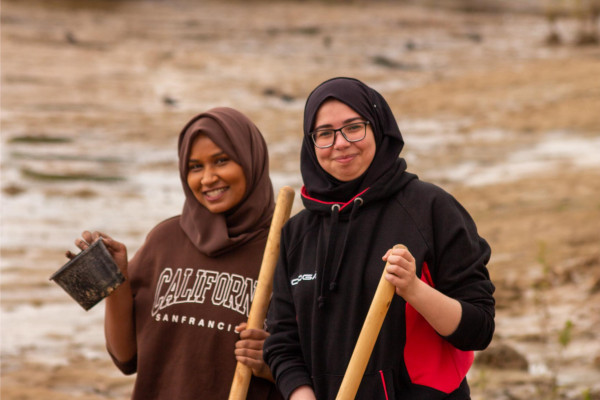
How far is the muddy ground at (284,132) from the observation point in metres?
6.09

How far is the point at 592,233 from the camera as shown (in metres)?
8.03

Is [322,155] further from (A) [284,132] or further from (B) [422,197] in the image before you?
(A) [284,132]

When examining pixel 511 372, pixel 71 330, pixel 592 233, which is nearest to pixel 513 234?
pixel 592 233

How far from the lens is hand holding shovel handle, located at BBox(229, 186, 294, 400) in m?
2.74

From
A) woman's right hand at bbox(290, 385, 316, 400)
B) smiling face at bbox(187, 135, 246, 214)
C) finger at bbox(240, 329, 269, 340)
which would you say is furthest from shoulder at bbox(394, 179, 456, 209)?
smiling face at bbox(187, 135, 246, 214)

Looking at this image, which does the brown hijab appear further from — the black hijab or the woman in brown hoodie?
the black hijab

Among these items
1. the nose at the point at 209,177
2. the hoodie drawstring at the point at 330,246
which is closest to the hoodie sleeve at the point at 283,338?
the hoodie drawstring at the point at 330,246

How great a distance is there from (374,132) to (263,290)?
68 centimetres

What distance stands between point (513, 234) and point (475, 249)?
6.44m

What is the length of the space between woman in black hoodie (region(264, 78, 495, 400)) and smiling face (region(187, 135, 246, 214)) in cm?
55

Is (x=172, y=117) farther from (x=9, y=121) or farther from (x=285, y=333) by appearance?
(x=285, y=333)

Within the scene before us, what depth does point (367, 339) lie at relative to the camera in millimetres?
2219

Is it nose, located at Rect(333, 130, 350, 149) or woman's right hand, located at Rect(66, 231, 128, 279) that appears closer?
nose, located at Rect(333, 130, 350, 149)

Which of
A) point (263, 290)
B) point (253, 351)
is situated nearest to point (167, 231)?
point (263, 290)
